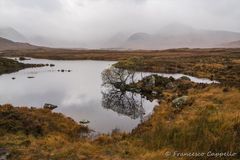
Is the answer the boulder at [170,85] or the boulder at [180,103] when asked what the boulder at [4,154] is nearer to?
the boulder at [180,103]

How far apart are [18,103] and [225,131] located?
35771mm

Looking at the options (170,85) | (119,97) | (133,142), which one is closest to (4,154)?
(133,142)

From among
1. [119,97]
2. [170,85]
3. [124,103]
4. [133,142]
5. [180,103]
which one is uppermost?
[180,103]

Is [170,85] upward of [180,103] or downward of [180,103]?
downward

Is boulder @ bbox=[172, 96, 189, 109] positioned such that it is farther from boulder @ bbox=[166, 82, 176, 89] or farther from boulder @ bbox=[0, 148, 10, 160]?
boulder @ bbox=[0, 148, 10, 160]

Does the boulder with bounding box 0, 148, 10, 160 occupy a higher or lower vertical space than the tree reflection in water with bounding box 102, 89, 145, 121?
higher

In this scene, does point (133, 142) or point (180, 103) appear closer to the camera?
point (133, 142)

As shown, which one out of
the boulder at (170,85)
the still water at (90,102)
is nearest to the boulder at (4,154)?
the still water at (90,102)

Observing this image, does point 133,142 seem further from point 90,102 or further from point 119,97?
point 119,97

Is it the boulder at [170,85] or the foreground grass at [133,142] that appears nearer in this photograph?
the foreground grass at [133,142]

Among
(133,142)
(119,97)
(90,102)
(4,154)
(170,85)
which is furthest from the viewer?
(170,85)

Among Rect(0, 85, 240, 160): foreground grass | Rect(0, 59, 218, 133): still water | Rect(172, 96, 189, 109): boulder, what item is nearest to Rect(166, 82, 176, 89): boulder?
Rect(0, 59, 218, 133): still water

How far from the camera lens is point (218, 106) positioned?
1160 inches

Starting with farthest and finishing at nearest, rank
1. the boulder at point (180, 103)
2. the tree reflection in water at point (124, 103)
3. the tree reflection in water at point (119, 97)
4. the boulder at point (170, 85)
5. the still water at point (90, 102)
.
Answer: the boulder at point (170, 85), the tree reflection in water at point (119, 97), the tree reflection in water at point (124, 103), the still water at point (90, 102), the boulder at point (180, 103)
